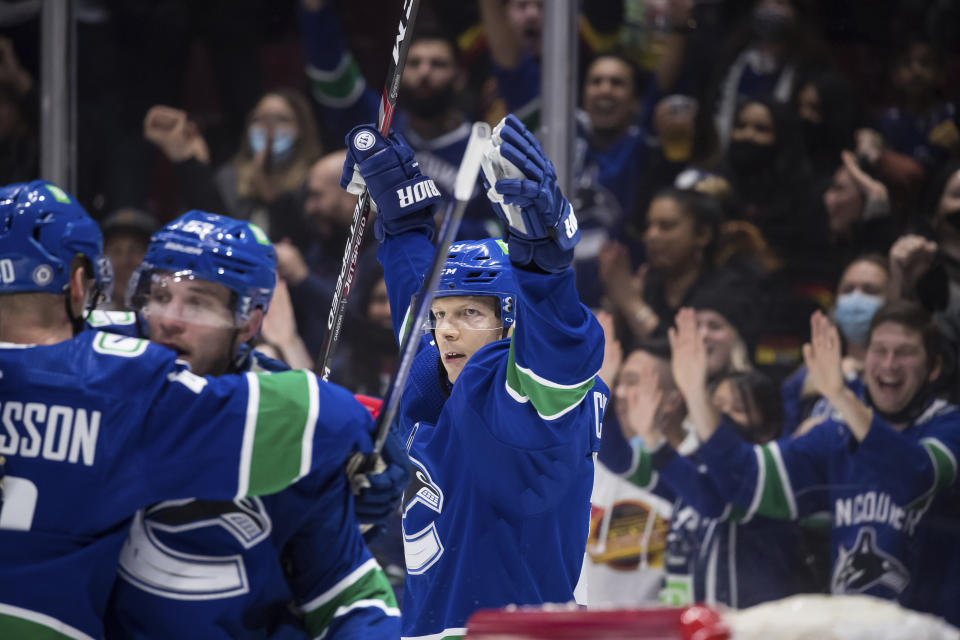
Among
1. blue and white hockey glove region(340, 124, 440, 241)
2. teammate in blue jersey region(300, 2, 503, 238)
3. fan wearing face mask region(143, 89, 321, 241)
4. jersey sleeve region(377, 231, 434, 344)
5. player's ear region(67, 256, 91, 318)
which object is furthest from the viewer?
fan wearing face mask region(143, 89, 321, 241)

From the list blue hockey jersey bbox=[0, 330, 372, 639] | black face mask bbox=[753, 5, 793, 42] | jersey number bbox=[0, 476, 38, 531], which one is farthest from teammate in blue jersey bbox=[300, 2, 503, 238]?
jersey number bbox=[0, 476, 38, 531]

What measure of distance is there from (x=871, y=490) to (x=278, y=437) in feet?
10.0

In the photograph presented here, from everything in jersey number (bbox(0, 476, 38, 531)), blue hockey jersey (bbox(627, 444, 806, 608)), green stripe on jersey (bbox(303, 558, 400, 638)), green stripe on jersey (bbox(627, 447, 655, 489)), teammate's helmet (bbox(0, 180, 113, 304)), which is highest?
teammate's helmet (bbox(0, 180, 113, 304))

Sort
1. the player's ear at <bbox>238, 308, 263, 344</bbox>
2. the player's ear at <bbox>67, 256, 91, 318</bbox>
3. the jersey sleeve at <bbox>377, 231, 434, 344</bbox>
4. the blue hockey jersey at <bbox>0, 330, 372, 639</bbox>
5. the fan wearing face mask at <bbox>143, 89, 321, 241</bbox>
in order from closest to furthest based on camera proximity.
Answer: the blue hockey jersey at <bbox>0, 330, 372, 639</bbox> → the player's ear at <bbox>67, 256, 91, 318</bbox> → the player's ear at <bbox>238, 308, 263, 344</bbox> → the jersey sleeve at <bbox>377, 231, 434, 344</bbox> → the fan wearing face mask at <bbox>143, 89, 321, 241</bbox>

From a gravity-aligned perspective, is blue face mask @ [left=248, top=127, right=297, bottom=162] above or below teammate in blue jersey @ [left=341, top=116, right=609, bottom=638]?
above

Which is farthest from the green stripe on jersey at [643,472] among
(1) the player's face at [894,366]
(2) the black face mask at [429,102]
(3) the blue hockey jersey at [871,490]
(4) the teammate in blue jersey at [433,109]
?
(2) the black face mask at [429,102]

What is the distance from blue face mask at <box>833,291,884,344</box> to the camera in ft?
13.8

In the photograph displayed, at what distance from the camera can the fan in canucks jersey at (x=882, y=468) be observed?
4109 mm

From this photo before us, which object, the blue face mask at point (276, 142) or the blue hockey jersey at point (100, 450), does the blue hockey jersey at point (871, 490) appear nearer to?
the blue face mask at point (276, 142)

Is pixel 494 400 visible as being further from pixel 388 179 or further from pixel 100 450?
pixel 100 450

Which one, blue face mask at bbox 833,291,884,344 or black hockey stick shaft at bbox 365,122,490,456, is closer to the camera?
black hockey stick shaft at bbox 365,122,490,456

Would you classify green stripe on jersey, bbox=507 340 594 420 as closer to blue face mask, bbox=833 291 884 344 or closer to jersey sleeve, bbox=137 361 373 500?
jersey sleeve, bbox=137 361 373 500

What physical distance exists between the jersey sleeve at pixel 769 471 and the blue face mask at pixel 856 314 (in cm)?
36

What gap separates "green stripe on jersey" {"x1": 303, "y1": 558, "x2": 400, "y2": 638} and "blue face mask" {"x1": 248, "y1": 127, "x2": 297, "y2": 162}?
3.40 m
